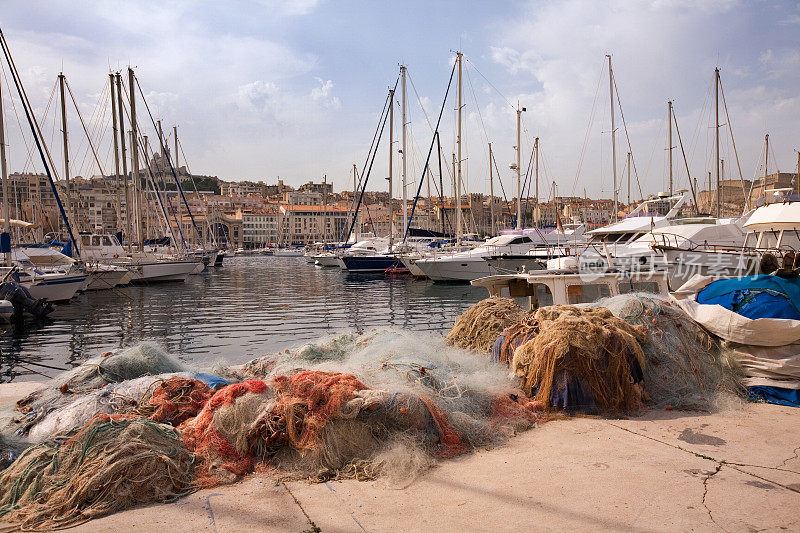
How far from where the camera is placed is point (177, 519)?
318 cm

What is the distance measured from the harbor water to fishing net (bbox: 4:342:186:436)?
1560mm

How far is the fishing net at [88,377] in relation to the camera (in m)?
4.79

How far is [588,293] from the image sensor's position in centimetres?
1327

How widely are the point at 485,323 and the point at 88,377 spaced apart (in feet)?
14.9

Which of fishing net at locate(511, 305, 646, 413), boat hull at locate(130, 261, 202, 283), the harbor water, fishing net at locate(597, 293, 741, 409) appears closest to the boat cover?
fishing net at locate(597, 293, 741, 409)

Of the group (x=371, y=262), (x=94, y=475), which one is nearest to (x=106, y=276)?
(x=371, y=262)

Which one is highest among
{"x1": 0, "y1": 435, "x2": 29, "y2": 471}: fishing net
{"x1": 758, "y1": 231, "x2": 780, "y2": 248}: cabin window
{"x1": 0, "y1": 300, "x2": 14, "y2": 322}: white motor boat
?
{"x1": 758, "y1": 231, "x2": 780, "y2": 248}: cabin window

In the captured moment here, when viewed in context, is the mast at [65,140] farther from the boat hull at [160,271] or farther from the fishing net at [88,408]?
the fishing net at [88,408]

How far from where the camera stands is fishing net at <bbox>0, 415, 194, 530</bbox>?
3227 millimetres

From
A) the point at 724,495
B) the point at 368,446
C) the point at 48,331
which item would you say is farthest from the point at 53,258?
the point at 724,495

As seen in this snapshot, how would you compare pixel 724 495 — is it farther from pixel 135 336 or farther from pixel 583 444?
pixel 135 336

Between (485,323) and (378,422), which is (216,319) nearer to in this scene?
(485,323)

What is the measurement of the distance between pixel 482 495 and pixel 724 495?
4.65 ft

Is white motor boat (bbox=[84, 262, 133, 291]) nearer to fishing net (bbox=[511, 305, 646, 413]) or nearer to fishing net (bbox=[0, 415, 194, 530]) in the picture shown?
fishing net (bbox=[0, 415, 194, 530])
